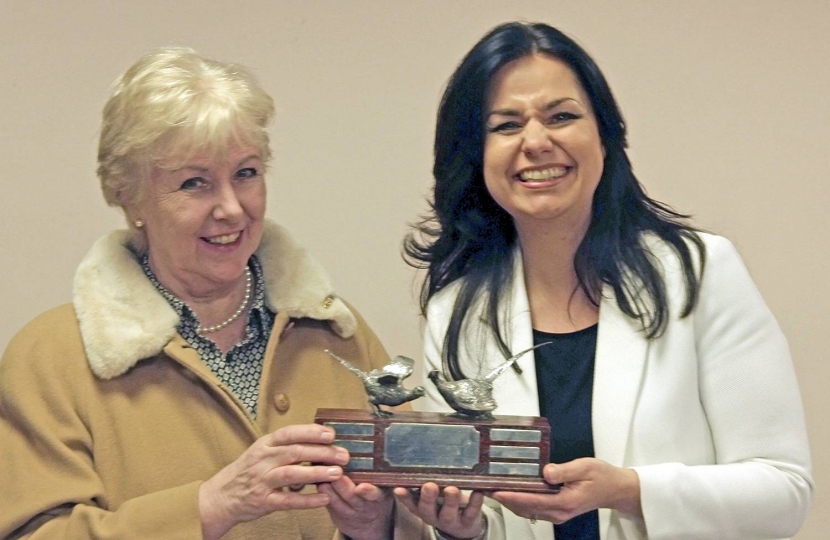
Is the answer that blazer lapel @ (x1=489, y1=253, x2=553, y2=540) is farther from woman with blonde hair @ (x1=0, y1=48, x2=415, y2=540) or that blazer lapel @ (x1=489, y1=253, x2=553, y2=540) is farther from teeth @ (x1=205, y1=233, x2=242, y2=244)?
teeth @ (x1=205, y1=233, x2=242, y2=244)

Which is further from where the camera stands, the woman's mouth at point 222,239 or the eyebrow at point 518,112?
the woman's mouth at point 222,239

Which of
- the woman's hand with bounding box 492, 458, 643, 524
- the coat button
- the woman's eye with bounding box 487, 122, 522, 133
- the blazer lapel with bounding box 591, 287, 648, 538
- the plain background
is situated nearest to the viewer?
the woman's hand with bounding box 492, 458, 643, 524

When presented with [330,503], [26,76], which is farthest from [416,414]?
[26,76]

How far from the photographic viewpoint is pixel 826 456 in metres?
2.76

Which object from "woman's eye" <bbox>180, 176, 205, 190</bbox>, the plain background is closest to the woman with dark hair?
"woman's eye" <bbox>180, 176, 205, 190</bbox>

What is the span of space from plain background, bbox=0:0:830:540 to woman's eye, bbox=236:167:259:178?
856mm

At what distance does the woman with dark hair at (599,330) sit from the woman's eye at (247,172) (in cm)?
35

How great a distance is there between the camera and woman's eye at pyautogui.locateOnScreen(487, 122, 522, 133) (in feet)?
5.94

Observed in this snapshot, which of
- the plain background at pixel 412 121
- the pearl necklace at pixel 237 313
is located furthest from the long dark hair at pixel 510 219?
the plain background at pixel 412 121

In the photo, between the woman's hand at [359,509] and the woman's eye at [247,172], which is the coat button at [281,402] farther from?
the woman's eye at [247,172]

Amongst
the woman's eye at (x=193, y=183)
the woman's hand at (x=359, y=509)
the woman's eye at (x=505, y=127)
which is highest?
the woman's eye at (x=505, y=127)

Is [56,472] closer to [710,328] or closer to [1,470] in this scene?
[1,470]

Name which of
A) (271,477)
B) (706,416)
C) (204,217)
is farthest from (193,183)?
(706,416)

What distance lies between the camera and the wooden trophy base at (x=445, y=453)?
1.62 meters
